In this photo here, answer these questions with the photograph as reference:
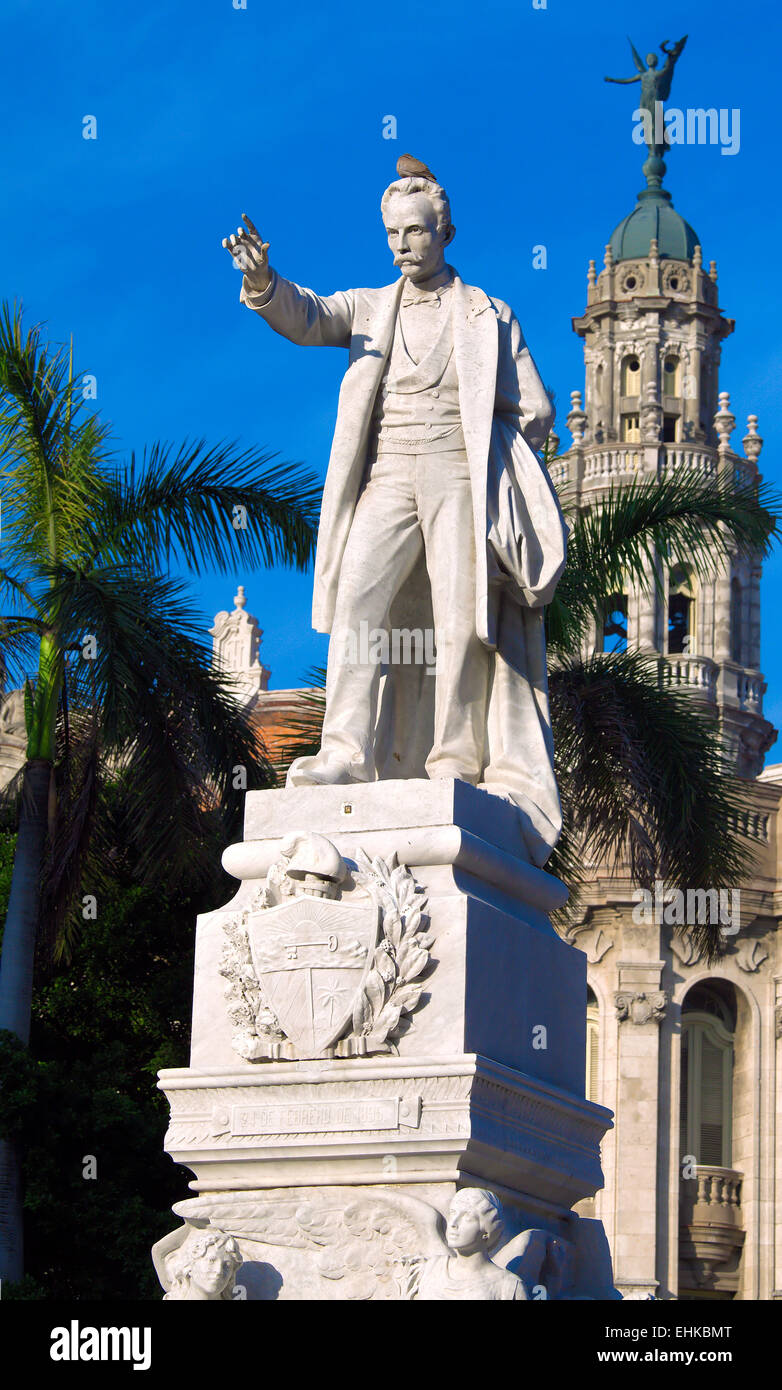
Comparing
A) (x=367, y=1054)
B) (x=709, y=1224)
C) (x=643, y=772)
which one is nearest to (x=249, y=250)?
(x=367, y=1054)

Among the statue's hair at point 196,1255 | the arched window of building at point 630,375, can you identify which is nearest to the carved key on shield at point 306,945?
the statue's hair at point 196,1255

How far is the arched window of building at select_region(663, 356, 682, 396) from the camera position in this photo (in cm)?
6166

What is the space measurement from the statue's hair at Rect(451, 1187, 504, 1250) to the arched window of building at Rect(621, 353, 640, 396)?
178 feet

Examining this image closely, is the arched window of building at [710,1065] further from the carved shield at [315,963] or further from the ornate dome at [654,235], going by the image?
the carved shield at [315,963]

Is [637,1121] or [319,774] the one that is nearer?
[319,774]

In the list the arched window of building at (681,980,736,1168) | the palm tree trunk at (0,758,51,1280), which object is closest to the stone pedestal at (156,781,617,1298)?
the palm tree trunk at (0,758,51,1280)

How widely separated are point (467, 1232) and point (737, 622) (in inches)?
2048

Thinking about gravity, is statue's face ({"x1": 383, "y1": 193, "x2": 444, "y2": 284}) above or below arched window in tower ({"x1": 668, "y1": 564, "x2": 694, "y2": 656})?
below

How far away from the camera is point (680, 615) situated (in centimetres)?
5972

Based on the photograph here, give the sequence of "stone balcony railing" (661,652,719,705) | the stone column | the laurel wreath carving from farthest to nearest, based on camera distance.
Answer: "stone balcony railing" (661,652,719,705)
the stone column
the laurel wreath carving

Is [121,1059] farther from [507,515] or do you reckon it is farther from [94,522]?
[507,515]

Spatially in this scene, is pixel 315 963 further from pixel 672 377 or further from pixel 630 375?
pixel 672 377

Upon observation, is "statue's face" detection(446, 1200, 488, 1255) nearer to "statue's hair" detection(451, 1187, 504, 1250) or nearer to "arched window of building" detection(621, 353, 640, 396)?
"statue's hair" detection(451, 1187, 504, 1250)
